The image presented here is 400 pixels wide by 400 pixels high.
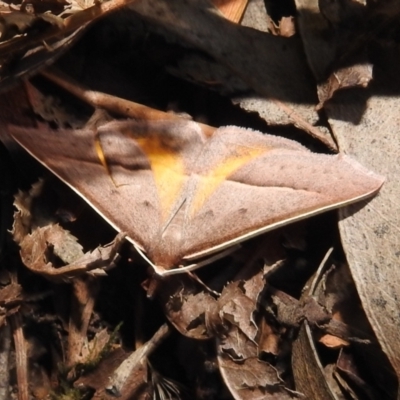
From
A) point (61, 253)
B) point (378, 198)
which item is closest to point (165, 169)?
point (61, 253)

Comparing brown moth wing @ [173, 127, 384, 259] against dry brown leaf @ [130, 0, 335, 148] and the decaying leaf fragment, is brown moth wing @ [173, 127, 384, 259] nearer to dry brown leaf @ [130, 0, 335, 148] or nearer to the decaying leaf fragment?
dry brown leaf @ [130, 0, 335, 148]

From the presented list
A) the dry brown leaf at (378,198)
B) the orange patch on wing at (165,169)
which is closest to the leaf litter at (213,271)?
the dry brown leaf at (378,198)

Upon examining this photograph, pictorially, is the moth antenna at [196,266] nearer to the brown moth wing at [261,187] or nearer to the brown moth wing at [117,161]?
the brown moth wing at [261,187]

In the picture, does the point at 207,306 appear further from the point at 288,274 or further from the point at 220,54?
the point at 220,54

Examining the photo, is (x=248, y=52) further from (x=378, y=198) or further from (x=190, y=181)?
(x=378, y=198)

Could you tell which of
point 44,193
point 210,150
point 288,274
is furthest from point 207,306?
point 44,193

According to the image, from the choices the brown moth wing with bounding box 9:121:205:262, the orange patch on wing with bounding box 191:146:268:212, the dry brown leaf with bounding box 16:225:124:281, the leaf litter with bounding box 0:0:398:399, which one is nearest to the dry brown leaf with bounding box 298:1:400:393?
the leaf litter with bounding box 0:0:398:399
